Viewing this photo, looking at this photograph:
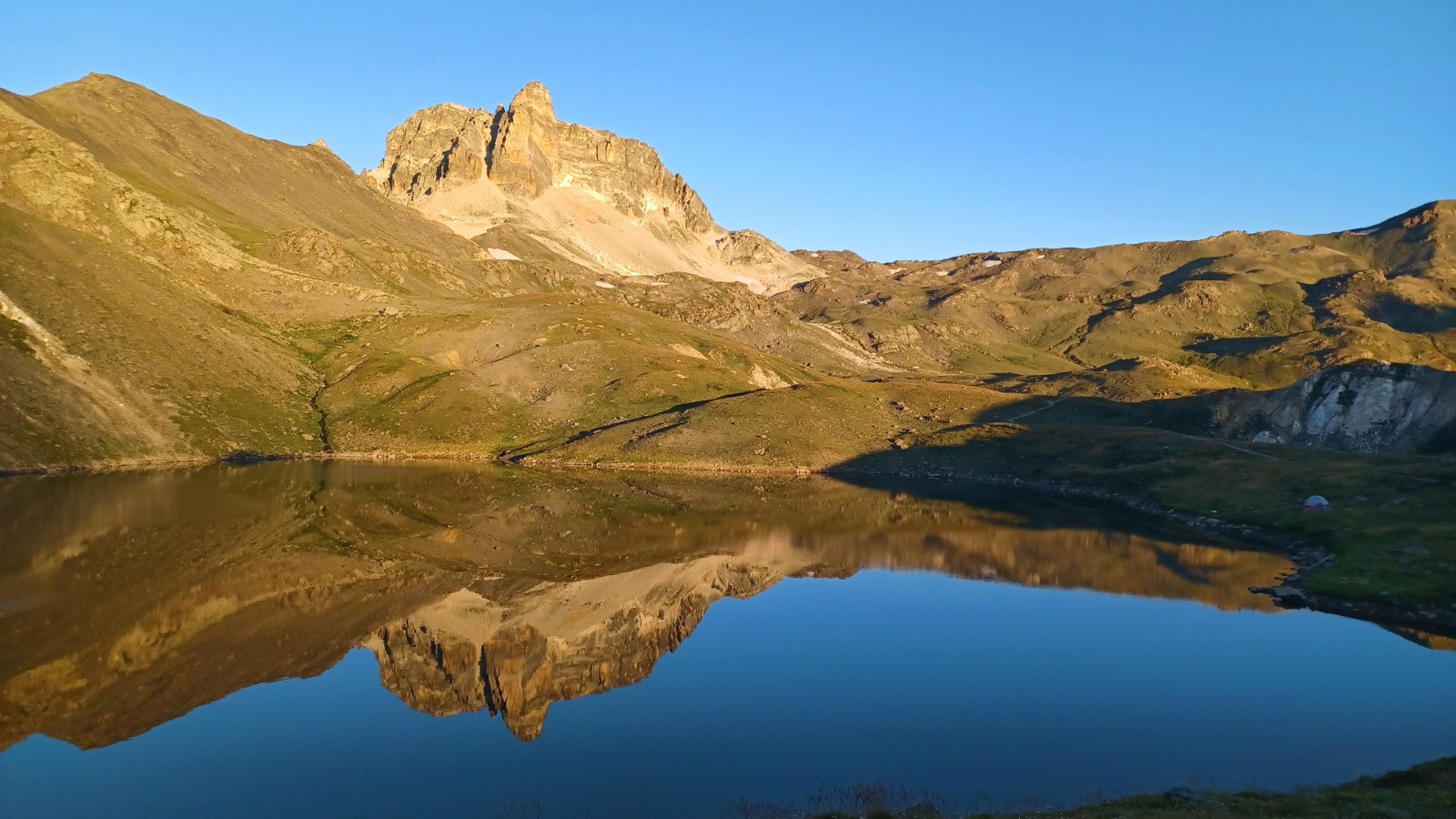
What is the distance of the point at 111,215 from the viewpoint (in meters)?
174

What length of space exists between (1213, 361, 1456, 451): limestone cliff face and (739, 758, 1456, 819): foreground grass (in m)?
145

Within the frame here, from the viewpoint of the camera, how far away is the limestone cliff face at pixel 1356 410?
15338 centimetres

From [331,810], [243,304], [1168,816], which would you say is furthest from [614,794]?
[243,304]

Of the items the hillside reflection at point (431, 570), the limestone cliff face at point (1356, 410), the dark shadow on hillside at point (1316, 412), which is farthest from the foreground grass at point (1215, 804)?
the limestone cliff face at point (1356, 410)

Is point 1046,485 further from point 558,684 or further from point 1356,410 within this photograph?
point 558,684

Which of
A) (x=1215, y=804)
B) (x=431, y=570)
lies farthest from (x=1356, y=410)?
(x=431, y=570)

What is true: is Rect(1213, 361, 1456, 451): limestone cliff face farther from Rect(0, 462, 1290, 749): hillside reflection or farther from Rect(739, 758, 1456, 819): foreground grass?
Rect(739, 758, 1456, 819): foreground grass

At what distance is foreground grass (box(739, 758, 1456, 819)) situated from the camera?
1092 inches

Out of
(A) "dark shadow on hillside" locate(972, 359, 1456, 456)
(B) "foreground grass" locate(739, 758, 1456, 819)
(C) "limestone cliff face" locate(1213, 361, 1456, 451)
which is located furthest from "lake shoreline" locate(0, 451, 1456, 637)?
(C) "limestone cliff face" locate(1213, 361, 1456, 451)

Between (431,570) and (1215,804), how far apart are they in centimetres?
5345

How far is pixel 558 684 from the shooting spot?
44250mm

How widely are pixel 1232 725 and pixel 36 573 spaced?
2745 inches

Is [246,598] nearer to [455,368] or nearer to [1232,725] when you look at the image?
[1232,725]

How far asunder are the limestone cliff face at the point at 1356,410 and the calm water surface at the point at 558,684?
100258 millimetres
